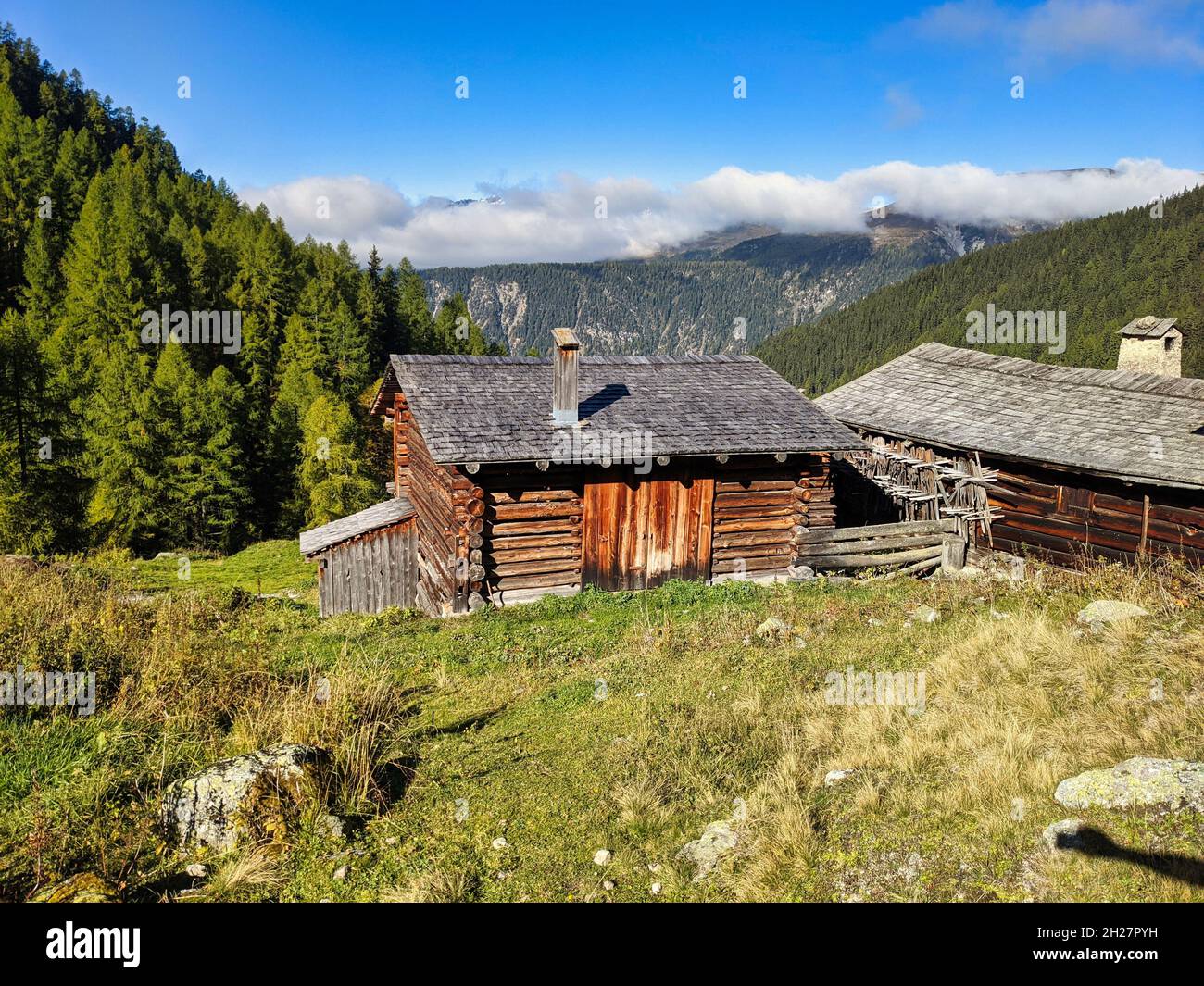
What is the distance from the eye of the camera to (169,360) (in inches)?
1439

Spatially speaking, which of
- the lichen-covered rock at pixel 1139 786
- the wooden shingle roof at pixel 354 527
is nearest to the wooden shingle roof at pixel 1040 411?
the lichen-covered rock at pixel 1139 786

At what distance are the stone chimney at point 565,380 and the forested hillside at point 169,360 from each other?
73.9ft

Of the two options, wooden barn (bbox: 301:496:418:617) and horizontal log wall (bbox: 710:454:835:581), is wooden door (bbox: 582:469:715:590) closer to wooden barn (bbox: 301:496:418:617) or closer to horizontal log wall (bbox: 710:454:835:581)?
horizontal log wall (bbox: 710:454:835:581)

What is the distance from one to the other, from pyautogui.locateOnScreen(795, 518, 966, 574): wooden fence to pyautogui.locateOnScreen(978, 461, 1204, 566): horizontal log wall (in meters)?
2.16

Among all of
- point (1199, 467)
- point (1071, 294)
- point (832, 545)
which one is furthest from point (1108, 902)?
point (1071, 294)

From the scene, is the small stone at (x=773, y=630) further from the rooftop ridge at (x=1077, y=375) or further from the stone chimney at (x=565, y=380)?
the rooftop ridge at (x=1077, y=375)

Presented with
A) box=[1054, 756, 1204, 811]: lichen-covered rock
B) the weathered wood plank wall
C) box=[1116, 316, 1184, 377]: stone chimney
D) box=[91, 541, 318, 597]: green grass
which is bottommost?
box=[91, 541, 318, 597]: green grass

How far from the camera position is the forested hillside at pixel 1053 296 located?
98125mm

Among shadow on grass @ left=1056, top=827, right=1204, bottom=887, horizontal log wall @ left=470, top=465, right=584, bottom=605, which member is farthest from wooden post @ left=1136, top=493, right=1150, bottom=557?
shadow on grass @ left=1056, top=827, right=1204, bottom=887

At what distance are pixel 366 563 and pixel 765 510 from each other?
31.5ft

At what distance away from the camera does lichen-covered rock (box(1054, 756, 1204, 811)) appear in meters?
4.79

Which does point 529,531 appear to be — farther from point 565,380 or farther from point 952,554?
point 952,554

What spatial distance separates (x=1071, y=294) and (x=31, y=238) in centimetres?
13484
